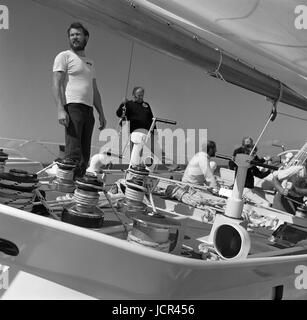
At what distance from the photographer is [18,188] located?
1.66 m

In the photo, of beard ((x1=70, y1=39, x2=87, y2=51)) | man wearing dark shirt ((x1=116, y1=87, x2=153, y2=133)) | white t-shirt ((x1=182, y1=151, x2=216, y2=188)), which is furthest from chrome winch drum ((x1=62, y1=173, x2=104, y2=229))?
man wearing dark shirt ((x1=116, y1=87, x2=153, y2=133))

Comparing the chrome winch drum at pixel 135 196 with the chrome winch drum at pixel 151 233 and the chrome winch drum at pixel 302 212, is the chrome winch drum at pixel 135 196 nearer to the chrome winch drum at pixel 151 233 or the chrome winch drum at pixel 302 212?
the chrome winch drum at pixel 151 233

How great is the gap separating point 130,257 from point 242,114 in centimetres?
581

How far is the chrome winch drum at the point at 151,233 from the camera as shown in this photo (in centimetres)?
152

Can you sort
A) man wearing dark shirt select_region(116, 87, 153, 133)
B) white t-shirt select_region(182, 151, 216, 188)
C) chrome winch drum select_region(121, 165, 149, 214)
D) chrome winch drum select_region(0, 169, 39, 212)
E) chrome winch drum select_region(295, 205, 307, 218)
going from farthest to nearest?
1. man wearing dark shirt select_region(116, 87, 153, 133)
2. white t-shirt select_region(182, 151, 216, 188)
3. chrome winch drum select_region(295, 205, 307, 218)
4. chrome winch drum select_region(121, 165, 149, 214)
5. chrome winch drum select_region(0, 169, 39, 212)

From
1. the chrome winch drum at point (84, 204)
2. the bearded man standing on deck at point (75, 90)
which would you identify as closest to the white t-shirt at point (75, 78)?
the bearded man standing on deck at point (75, 90)

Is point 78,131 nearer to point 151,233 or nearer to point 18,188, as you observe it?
point 18,188

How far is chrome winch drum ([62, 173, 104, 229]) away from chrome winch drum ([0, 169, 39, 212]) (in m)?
0.15

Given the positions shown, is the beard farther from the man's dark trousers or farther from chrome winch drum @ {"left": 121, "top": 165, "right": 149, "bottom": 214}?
chrome winch drum @ {"left": 121, "top": 165, "right": 149, "bottom": 214}

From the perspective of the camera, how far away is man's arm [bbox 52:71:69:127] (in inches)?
93.0

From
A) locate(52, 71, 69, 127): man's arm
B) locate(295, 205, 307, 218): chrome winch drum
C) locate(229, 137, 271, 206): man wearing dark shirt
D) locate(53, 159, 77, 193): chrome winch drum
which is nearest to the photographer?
locate(53, 159, 77, 193): chrome winch drum

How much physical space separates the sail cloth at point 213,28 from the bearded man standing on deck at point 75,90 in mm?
739

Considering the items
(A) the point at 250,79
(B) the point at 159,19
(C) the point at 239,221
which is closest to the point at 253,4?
(B) the point at 159,19
